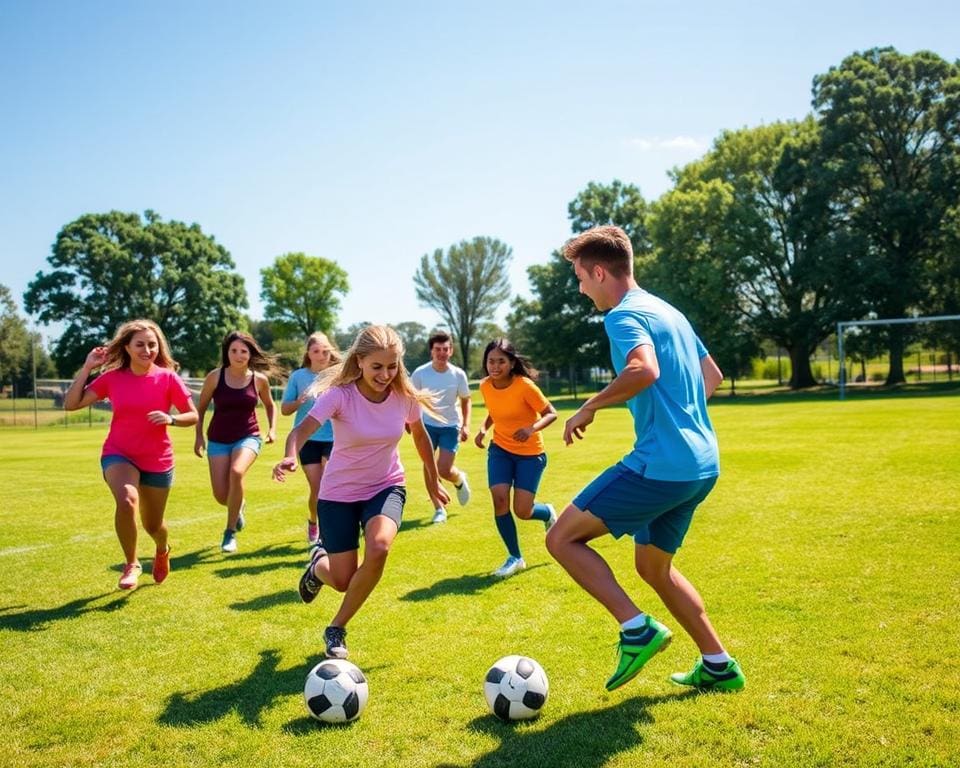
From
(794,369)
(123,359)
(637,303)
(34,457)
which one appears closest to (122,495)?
(123,359)

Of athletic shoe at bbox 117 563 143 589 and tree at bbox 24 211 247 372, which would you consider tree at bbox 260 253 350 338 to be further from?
athletic shoe at bbox 117 563 143 589

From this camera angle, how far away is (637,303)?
3.99 metres

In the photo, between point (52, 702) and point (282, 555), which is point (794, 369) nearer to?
point (282, 555)

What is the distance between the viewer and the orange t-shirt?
748 centimetres

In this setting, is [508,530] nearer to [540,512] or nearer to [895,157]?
[540,512]

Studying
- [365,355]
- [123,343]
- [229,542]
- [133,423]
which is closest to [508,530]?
[365,355]

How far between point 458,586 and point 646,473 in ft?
11.3

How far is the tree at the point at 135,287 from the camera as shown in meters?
57.2

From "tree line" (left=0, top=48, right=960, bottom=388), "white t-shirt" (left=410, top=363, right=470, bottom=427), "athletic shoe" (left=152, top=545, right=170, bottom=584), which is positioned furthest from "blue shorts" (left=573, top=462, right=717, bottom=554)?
"tree line" (left=0, top=48, right=960, bottom=388)

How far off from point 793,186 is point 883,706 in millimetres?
47060

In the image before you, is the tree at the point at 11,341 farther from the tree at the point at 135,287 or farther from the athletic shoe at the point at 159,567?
the athletic shoe at the point at 159,567

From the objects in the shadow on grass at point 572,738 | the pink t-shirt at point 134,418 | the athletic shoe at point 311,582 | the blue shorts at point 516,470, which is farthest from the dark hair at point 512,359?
the shadow on grass at point 572,738

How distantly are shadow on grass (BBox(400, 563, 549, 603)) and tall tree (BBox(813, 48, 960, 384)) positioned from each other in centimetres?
4040

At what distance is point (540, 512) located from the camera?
787cm
